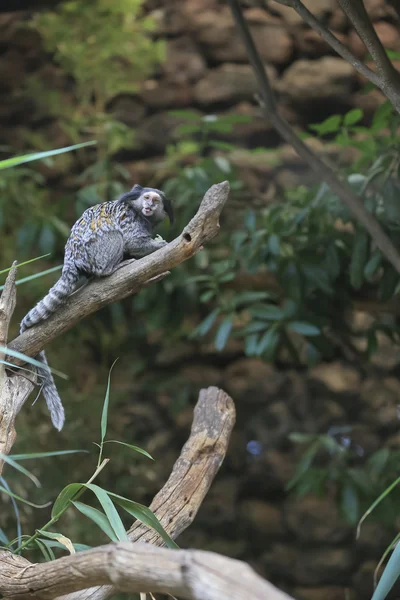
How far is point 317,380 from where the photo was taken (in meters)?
4.46

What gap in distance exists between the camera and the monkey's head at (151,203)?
2033 millimetres

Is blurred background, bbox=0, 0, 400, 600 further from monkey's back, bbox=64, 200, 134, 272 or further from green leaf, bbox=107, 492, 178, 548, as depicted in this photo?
→ green leaf, bbox=107, 492, 178, 548

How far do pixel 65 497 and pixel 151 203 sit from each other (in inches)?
32.1

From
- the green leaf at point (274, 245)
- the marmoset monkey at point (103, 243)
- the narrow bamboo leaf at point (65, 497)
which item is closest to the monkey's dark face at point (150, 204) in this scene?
the marmoset monkey at point (103, 243)

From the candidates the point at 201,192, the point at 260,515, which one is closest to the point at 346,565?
the point at 260,515

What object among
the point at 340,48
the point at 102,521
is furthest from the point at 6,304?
the point at 340,48

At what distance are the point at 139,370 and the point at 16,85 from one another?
200cm

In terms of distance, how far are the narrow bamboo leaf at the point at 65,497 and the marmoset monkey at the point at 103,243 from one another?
37 cm

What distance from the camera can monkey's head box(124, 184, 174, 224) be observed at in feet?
6.67

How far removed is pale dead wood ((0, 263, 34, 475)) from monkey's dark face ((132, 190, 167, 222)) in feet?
1.31

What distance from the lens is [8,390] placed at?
1.88 meters

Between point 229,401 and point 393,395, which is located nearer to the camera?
point 229,401

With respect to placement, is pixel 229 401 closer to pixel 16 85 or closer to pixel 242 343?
pixel 242 343

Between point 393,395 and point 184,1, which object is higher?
point 184,1
